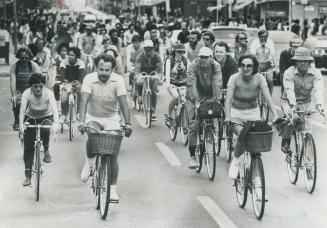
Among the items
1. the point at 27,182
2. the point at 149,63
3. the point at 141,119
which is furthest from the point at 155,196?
the point at 141,119

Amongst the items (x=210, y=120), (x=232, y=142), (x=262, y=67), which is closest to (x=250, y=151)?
(x=210, y=120)

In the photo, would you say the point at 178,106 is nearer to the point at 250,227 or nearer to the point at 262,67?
the point at 262,67

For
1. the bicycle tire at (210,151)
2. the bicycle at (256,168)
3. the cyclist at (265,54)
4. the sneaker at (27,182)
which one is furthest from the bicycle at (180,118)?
the bicycle at (256,168)

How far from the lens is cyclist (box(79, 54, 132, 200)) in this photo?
9.82 meters

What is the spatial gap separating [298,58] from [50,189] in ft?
11.7

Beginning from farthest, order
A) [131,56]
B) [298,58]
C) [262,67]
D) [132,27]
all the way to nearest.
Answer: [132,27] < [131,56] < [262,67] < [298,58]

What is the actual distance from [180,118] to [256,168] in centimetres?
568

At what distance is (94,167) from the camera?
10156mm

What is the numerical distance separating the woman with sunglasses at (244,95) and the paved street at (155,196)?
27.4 inches

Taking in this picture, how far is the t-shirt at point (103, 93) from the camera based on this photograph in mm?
9883

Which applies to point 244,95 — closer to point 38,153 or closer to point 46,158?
point 38,153

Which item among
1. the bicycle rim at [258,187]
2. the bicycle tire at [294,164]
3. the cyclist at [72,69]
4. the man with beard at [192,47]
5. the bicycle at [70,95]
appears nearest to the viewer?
the bicycle rim at [258,187]

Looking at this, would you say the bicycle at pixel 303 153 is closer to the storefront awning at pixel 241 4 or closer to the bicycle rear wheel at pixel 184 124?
the bicycle rear wheel at pixel 184 124

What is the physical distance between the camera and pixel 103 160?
9.67 m
